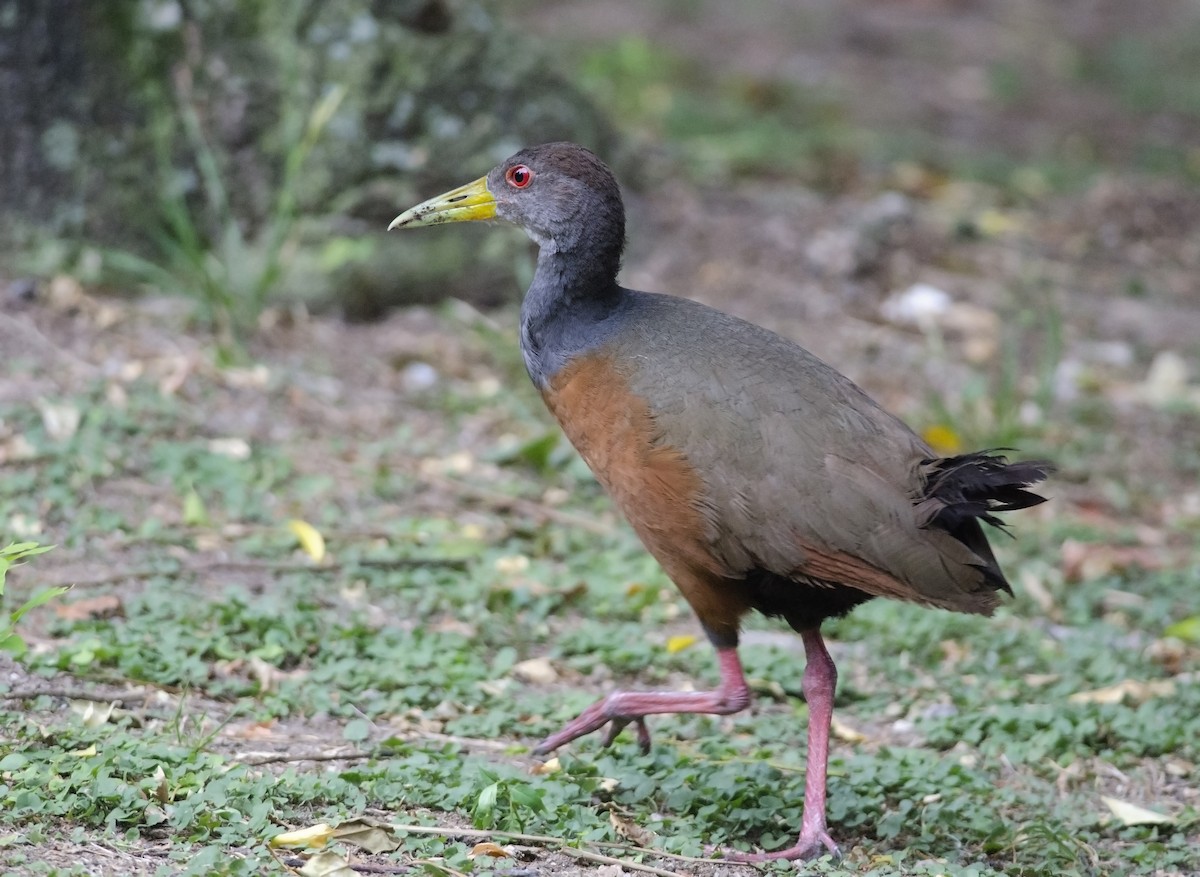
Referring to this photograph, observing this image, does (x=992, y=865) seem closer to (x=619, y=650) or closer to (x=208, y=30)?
(x=619, y=650)

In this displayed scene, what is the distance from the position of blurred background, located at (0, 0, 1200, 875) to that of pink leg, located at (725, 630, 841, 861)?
23 cm

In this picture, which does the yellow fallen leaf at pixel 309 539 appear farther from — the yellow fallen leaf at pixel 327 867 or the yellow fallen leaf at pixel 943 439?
the yellow fallen leaf at pixel 943 439

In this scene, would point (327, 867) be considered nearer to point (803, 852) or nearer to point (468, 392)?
point (803, 852)

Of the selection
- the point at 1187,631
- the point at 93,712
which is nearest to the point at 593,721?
the point at 93,712

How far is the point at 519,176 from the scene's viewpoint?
4980 millimetres

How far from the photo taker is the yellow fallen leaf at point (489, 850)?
3.71 m

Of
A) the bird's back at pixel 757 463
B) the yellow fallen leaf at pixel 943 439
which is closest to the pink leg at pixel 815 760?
the bird's back at pixel 757 463

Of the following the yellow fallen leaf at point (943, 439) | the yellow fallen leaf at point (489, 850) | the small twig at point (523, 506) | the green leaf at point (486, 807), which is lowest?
the yellow fallen leaf at point (489, 850)

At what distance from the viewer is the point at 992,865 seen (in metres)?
4.18

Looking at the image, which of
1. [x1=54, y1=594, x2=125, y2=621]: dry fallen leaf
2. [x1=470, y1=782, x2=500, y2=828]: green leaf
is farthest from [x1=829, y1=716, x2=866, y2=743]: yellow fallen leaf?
[x1=54, y1=594, x2=125, y2=621]: dry fallen leaf

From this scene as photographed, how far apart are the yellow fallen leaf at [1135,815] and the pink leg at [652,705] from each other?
112 centimetres

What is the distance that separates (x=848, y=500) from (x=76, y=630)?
98.5 inches

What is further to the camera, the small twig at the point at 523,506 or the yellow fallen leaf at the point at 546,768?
the small twig at the point at 523,506

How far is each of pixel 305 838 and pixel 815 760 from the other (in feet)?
4.72
